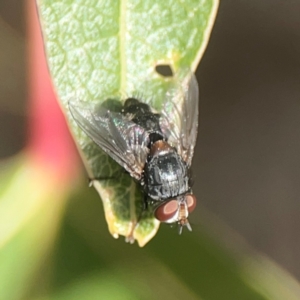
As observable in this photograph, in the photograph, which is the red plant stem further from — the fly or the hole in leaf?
the hole in leaf

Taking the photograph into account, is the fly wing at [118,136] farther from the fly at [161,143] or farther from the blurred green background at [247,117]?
the blurred green background at [247,117]

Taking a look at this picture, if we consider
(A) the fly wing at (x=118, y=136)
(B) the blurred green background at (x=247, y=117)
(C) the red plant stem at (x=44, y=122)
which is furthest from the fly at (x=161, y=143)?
Answer: (B) the blurred green background at (x=247, y=117)

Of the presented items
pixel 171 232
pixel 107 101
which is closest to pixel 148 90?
pixel 107 101

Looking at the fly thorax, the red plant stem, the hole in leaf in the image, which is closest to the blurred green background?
the red plant stem

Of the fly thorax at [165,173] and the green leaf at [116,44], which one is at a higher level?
the green leaf at [116,44]

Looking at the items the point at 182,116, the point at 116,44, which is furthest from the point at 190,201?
the point at 116,44

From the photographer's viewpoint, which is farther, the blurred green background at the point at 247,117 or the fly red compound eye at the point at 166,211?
the blurred green background at the point at 247,117

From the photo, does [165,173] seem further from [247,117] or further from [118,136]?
[247,117]

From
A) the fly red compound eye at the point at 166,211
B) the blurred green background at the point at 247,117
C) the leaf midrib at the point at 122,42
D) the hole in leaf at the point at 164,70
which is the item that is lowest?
the blurred green background at the point at 247,117
